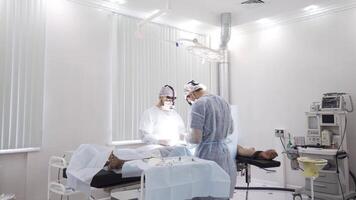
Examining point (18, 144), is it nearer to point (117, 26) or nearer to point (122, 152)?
point (122, 152)

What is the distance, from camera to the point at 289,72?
14.2 ft

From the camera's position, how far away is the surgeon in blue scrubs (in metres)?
2.25

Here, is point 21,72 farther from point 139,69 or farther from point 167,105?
point 167,105

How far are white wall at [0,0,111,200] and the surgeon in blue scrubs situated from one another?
66.7 inches

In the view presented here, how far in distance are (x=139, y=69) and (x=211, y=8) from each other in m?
1.35

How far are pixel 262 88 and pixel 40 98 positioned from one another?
3.31 metres

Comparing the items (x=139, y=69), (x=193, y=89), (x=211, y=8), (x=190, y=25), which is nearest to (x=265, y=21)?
(x=211, y=8)

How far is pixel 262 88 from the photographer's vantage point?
4676 millimetres

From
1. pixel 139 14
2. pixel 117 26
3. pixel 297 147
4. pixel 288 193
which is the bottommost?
pixel 288 193

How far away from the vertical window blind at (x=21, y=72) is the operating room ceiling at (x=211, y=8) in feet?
3.52

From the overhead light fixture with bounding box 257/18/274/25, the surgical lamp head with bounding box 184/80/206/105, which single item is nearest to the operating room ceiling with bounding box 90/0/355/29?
the overhead light fixture with bounding box 257/18/274/25

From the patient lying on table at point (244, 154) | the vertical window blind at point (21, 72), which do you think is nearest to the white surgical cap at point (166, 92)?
the patient lying on table at point (244, 154)

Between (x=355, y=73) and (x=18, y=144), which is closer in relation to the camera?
(x=18, y=144)

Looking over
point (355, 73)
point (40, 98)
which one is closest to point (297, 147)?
point (355, 73)
